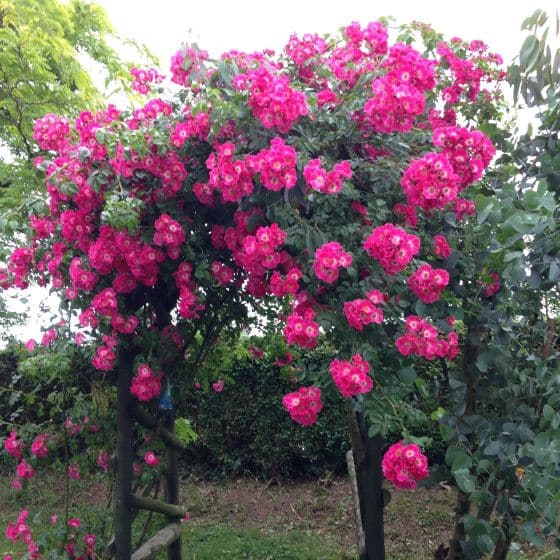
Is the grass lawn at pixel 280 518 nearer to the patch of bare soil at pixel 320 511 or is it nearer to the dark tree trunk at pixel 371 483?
the patch of bare soil at pixel 320 511

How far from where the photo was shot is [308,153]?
210 cm

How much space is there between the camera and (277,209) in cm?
196

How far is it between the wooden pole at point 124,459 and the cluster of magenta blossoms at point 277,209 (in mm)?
61

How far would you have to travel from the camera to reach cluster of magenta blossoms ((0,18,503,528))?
1.88 m

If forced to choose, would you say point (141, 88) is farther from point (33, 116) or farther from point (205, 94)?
point (33, 116)

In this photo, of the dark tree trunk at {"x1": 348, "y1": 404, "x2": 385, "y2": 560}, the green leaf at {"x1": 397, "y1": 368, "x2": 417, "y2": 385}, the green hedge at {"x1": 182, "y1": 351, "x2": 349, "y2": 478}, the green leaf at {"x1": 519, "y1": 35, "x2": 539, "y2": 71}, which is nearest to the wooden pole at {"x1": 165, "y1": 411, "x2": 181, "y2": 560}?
the dark tree trunk at {"x1": 348, "y1": 404, "x2": 385, "y2": 560}

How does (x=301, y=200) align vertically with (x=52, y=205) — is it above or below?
below

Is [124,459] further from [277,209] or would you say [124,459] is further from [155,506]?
[277,209]

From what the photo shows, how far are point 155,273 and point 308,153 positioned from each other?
0.69 metres

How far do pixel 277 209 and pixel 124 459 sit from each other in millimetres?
1281

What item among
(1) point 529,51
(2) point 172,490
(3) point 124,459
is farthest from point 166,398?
(1) point 529,51

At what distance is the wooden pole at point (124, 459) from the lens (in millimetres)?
2492

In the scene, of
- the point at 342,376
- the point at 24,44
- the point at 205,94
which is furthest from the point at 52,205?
the point at 24,44

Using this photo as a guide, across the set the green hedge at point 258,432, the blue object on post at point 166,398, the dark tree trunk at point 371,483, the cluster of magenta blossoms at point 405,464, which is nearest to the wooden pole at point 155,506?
the blue object on post at point 166,398
